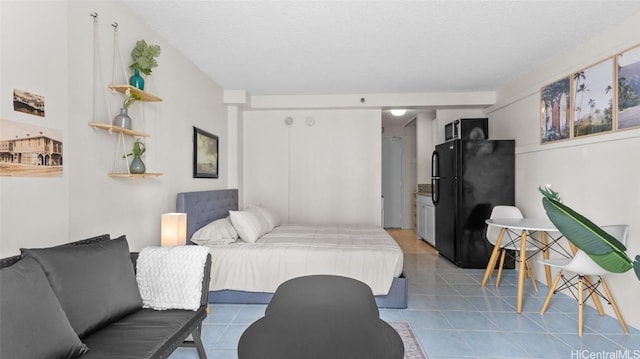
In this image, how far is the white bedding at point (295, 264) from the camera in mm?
2814

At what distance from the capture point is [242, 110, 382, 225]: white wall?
197 inches

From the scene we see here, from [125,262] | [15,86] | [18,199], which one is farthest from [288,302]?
[15,86]

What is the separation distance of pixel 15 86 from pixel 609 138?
4163 mm

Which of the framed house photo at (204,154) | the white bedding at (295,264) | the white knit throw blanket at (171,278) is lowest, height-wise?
the white bedding at (295,264)

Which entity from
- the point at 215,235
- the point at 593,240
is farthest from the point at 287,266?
the point at 593,240

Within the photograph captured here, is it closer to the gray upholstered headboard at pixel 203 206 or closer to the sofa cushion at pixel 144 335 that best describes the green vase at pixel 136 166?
the gray upholstered headboard at pixel 203 206

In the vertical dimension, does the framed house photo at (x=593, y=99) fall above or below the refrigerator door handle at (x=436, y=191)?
above

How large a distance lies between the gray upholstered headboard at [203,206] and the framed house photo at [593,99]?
12.9ft

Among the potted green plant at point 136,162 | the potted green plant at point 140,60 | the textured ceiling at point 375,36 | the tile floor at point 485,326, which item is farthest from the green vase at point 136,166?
the tile floor at point 485,326

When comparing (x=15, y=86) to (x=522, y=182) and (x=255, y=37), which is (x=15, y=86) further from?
(x=522, y=182)

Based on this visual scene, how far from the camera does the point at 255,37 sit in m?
2.80

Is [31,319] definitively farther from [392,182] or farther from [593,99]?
[392,182]

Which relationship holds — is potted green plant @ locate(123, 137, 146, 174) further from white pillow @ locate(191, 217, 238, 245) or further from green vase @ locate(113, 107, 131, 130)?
white pillow @ locate(191, 217, 238, 245)

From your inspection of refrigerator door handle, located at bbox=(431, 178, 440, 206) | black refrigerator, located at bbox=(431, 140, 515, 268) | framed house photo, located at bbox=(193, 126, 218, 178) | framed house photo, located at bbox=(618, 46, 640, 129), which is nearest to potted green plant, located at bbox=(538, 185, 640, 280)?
framed house photo, located at bbox=(618, 46, 640, 129)
